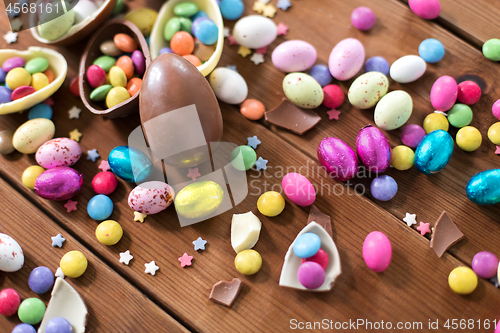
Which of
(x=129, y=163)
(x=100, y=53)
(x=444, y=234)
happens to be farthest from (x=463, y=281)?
(x=100, y=53)

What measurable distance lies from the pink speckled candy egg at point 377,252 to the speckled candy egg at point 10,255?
0.72m

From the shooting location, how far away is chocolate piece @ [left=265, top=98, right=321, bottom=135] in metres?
0.87

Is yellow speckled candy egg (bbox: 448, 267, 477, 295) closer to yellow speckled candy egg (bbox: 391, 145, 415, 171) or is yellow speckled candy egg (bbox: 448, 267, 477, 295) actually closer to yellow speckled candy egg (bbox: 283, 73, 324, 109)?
yellow speckled candy egg (bbox: 391, 145, 415, 171)

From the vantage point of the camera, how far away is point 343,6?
98 centimetres

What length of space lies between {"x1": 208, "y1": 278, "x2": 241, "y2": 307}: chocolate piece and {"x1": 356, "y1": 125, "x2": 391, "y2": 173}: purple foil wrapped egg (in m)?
0.37

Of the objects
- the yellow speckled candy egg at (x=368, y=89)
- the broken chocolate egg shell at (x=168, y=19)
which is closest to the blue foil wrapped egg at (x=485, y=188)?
the yellow speckled candy egg at (x=368, y=89)

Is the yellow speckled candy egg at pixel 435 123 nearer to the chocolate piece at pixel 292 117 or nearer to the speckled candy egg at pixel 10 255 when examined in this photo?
the chocolate piece at pixel 292 117

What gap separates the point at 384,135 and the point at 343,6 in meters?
0.38

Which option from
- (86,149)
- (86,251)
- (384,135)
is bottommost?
(86,251)

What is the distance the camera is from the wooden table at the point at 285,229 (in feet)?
2.47

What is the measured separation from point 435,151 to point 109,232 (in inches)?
28.0

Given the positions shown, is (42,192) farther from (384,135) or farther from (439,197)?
(439,197)

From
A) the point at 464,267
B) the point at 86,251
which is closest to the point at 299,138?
the point at 464,267

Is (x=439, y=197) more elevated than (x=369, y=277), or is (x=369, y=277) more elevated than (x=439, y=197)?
(x=439, y=197)
